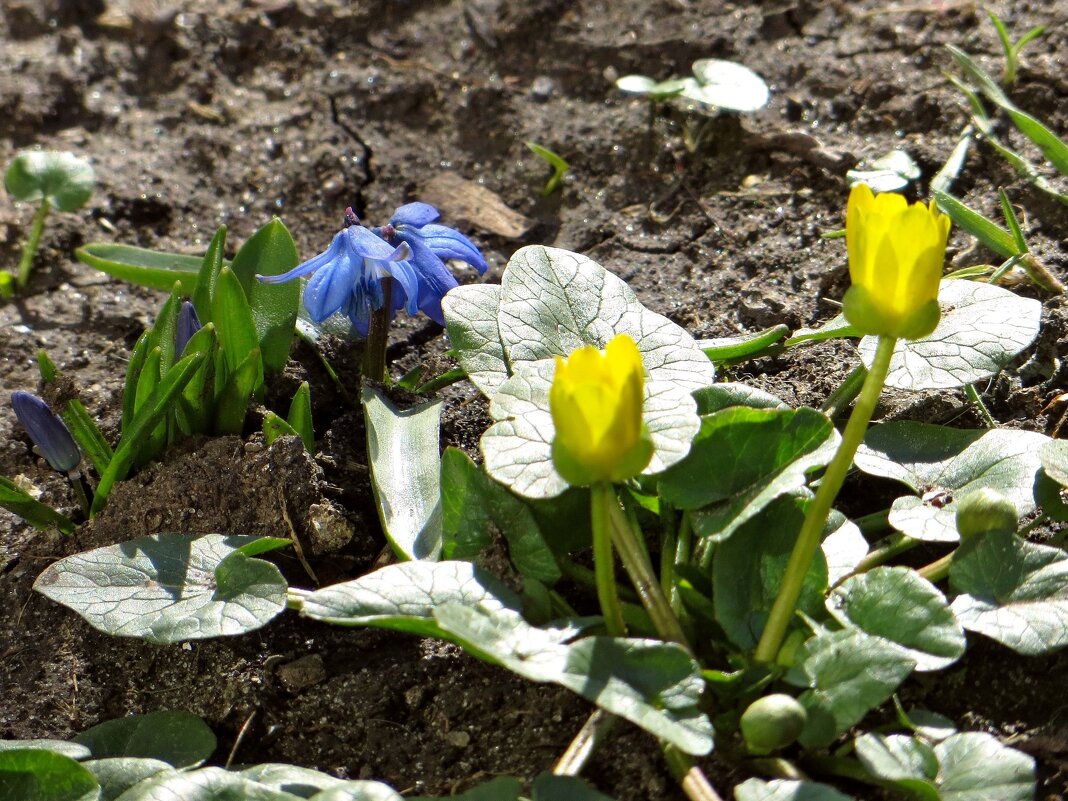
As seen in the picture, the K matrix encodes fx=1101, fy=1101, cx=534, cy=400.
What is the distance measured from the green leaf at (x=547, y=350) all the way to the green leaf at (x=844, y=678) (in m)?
0.31

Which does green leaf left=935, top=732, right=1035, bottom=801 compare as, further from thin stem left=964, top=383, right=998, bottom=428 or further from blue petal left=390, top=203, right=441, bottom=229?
blue petal left=390, top=203, right=441, bottom=229

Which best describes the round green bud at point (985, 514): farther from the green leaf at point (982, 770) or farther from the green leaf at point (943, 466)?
the green leaf at point (982, 770)

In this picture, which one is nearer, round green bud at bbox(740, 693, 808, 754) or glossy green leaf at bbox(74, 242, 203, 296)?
round green bud at bbox(740, 693, 808, 754)

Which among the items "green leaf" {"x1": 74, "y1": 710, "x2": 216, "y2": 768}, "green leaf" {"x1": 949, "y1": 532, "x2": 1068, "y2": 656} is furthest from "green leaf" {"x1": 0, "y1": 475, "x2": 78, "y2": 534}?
"green leaf" {"x1": 949, "y1": 532, "x2": 1068, "y2": 656}

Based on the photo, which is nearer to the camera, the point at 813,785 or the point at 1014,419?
the point at 813,785

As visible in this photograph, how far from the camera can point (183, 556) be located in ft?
5.54

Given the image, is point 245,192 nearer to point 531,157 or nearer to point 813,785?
point 531,157

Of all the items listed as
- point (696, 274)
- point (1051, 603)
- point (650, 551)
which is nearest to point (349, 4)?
point (696, 274)

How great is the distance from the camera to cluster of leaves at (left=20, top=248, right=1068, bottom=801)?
136 centimetres

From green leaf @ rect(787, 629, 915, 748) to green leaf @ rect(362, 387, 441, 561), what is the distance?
0.59 m

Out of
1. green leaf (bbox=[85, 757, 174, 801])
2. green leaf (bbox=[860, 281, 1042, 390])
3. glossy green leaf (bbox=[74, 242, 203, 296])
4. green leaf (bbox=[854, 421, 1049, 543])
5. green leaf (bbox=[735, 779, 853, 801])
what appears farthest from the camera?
glossy green leaf (bbox=[74, 242, 203, 296])

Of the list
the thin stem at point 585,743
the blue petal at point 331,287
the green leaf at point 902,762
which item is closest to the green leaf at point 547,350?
the blue petal at point 331,287

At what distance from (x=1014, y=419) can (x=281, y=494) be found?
1.26 meters

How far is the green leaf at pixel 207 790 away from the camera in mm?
1394
